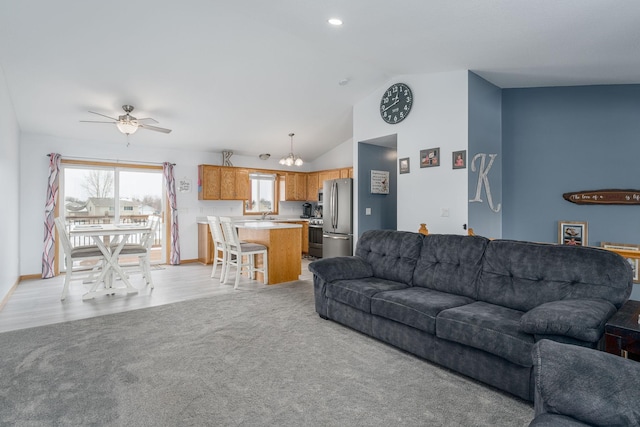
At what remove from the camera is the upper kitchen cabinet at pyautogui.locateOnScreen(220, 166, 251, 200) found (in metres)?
7.41

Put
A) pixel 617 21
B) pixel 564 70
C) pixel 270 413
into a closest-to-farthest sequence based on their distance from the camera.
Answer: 1. pixel 270 413
2. pixel 617 21
3. pixel 564 70

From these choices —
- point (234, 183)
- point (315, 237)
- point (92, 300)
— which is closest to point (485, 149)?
point (315, 237)

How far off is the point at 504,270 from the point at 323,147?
5826mm

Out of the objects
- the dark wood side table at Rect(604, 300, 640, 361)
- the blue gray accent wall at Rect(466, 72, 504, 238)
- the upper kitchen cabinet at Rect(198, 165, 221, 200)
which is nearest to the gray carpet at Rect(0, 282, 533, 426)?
the dark wood side table at Rect(604, 300, 640, 361)

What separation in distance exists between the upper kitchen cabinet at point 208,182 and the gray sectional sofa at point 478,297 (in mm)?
4380

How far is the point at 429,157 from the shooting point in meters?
4.56

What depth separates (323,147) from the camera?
26.3 ft

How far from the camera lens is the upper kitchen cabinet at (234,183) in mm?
7414

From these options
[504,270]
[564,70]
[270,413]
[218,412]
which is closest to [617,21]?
[564,70]

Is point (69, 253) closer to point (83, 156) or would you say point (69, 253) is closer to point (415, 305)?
point (83, 156)

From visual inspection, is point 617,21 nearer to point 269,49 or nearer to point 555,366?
point 555,366

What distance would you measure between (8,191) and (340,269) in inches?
175

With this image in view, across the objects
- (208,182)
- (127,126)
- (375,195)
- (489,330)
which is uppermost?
(127,126)

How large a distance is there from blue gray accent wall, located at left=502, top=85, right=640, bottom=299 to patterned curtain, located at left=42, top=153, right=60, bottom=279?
6.99 m
